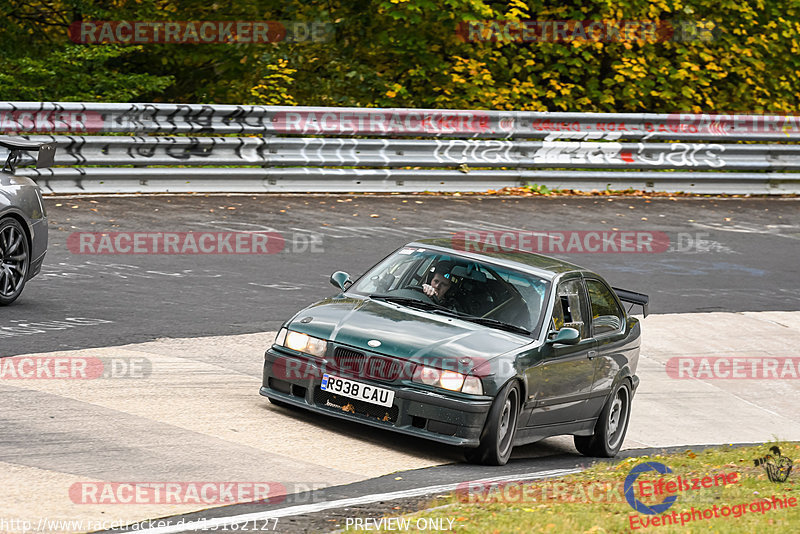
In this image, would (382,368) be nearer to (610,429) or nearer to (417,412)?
(417,412)

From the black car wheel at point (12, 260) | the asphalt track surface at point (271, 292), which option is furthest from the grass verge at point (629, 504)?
the black car wheel at point (12, 260)

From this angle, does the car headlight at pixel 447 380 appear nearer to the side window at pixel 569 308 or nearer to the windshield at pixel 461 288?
the windshield at pixel 461 288

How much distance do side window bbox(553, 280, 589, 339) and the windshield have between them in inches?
6.4

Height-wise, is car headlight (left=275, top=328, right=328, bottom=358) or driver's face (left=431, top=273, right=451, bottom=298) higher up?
driver's face (left=431, top=273, right=451, bottom=298)

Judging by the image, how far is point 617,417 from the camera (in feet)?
33.6

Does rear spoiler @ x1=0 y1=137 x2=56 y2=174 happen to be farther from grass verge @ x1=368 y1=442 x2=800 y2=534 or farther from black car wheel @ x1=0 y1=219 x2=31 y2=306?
grass verge @ x1=368 y1=442 x2=800 y2=534

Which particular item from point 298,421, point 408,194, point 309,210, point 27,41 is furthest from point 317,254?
point 27,41

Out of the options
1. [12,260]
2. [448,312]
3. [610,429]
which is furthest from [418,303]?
[12,260]

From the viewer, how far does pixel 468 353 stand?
330 inches

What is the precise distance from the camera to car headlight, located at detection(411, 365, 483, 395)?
823 centimetres

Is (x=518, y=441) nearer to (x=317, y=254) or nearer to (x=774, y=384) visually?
(x=774, y=384)

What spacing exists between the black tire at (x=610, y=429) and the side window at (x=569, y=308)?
0.75 meters

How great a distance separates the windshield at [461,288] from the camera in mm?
9133

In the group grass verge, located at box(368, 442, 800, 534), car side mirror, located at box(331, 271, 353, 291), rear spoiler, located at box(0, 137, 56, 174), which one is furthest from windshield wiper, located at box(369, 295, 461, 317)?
rear spoiler, located at box(0, 137, 56, 174)
